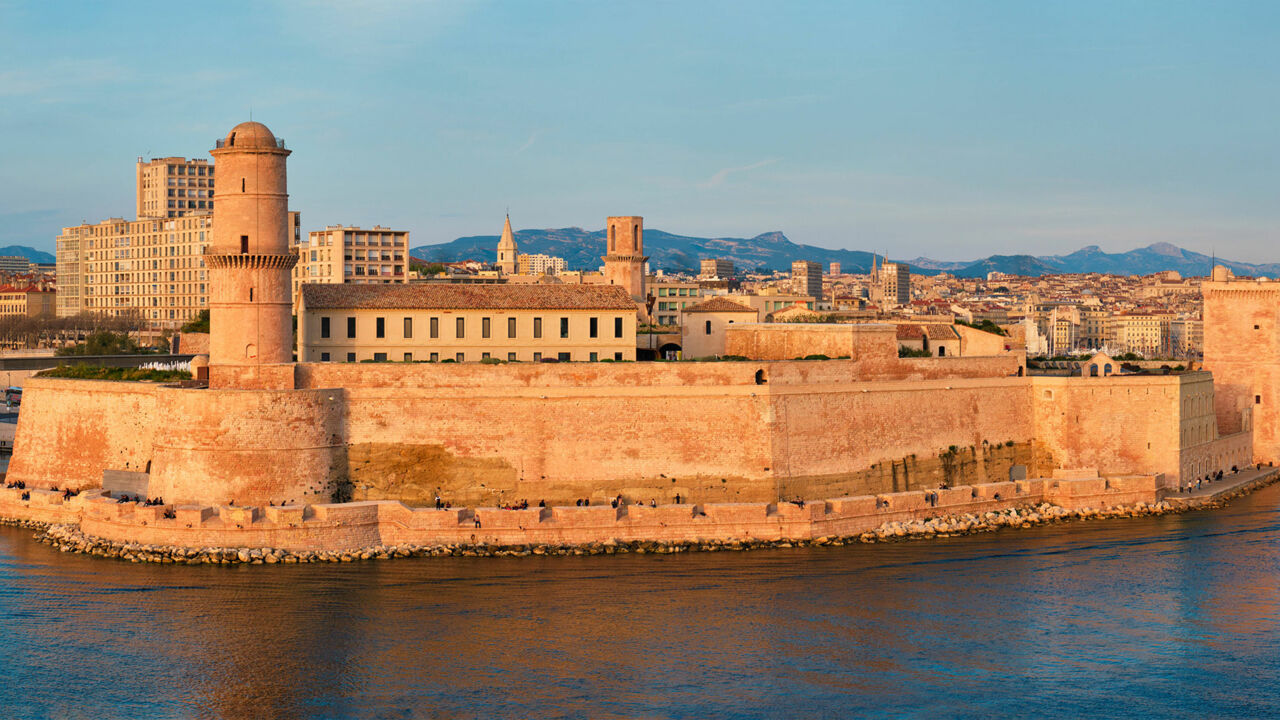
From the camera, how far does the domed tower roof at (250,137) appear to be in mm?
33344

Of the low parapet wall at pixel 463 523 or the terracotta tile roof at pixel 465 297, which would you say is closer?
the low parapet wall at pixel 463 523

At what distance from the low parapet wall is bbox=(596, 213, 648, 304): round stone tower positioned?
14.6 m

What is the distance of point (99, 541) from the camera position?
102 feet

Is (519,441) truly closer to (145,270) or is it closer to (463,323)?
(463,323)

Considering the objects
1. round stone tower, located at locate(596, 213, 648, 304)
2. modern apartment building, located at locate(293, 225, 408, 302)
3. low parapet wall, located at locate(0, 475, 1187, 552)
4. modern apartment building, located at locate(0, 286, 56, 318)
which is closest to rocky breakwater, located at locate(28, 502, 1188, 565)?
low parapet wall, located at locate(0, 475, 1187, 552)

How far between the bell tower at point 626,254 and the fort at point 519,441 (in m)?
7.93

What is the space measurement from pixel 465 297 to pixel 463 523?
34.0 ft

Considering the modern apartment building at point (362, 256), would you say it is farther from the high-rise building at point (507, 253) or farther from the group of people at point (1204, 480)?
the group of people at point (1204, 480)

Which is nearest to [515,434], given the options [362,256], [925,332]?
[925,332]

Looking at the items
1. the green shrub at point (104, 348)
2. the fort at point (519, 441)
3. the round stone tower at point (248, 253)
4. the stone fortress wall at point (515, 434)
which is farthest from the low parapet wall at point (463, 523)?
the green shrub at point (104, 348)

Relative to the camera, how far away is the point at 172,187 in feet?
380

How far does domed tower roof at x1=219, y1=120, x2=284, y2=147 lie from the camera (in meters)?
33.3

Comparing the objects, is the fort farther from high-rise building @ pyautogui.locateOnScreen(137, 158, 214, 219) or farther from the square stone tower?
high-rise building @ pyautogui.locateOnScreen(137, 158, 214, 219)

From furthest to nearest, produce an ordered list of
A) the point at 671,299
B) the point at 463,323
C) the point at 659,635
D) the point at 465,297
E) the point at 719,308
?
the point at 671,299 → the point at 719,308 → the point at 465,297 → the point at 463,323 → the point at 659,635
